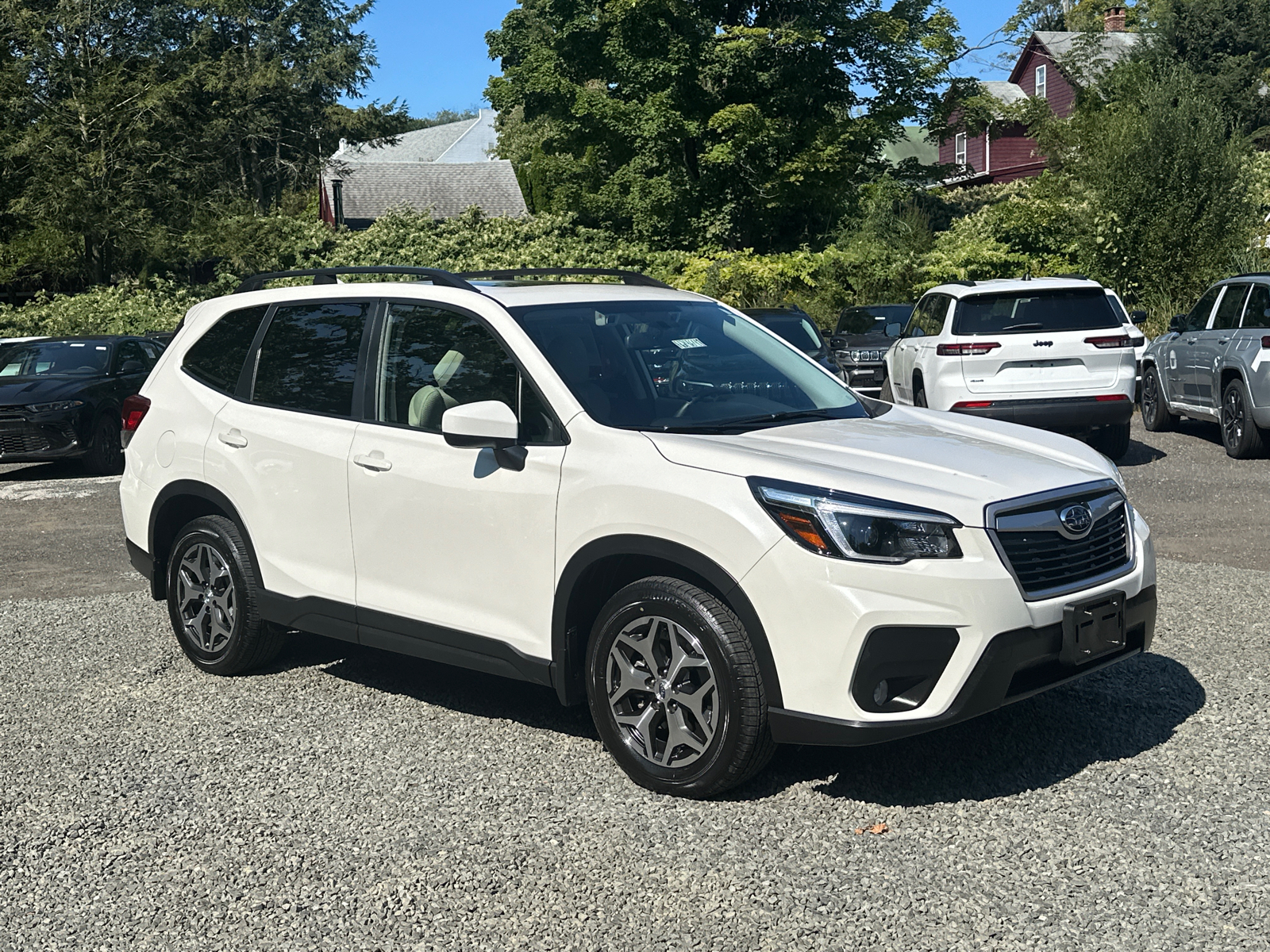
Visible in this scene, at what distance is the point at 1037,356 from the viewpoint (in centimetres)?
1241

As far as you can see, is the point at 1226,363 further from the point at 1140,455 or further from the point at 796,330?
the point at 796,330

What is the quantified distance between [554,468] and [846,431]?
1093mm

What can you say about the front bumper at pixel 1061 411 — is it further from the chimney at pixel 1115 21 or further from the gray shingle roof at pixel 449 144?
the gray shingle roof at pixel 449 144

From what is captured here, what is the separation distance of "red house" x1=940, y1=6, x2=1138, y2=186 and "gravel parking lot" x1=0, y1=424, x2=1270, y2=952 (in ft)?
154

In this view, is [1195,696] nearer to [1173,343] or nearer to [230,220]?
[1173,343]

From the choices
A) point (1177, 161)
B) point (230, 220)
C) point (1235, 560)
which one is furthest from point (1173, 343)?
point (230, 220)

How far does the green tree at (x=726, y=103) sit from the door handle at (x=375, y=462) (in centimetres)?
3224

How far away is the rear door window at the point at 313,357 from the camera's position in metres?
5.57

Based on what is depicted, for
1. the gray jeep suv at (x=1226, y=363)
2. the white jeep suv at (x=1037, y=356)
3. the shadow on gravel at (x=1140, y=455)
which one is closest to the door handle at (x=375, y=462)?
the white jeep suv at (x=1037, y=356)

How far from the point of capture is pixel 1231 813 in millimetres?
4242

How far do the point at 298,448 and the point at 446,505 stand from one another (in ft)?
3.09

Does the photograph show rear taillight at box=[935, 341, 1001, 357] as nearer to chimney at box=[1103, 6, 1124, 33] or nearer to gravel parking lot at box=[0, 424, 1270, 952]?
gravel parking lot at box=[0, 424, 1270, 952]

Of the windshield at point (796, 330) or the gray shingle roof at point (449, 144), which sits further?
the gray shingle roof at point (449, 144)

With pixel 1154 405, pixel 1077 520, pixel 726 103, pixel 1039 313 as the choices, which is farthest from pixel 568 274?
pixel 726 103
